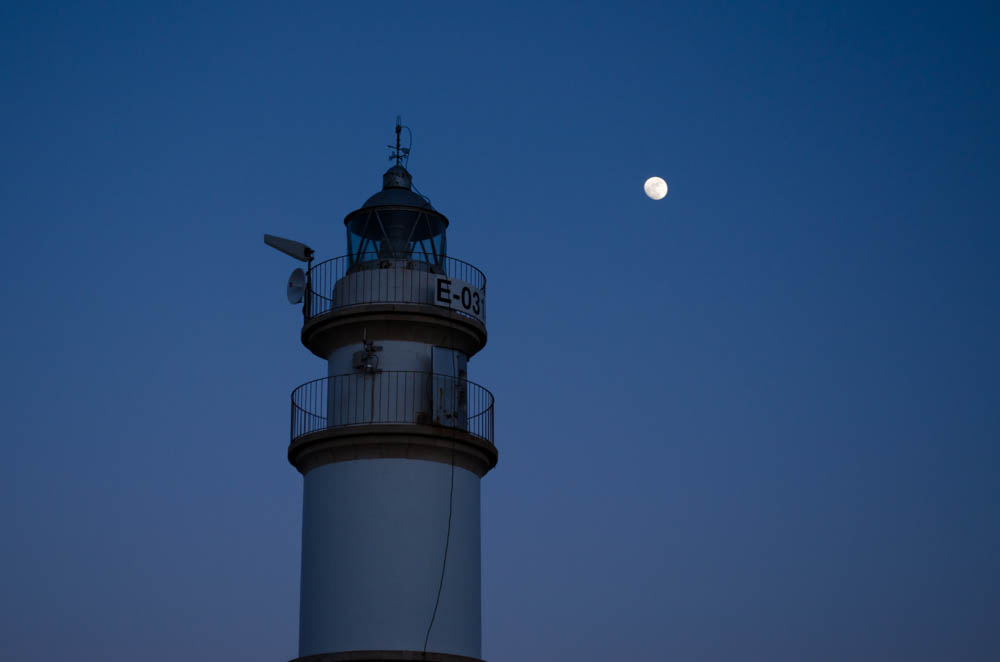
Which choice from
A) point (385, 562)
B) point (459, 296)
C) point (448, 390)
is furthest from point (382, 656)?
point (459, 296)

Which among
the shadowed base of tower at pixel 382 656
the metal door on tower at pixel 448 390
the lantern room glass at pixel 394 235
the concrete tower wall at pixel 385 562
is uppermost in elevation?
the lantern room glass at pixel 394 235

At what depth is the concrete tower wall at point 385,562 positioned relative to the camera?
29.2 m

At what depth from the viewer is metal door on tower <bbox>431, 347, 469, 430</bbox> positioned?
30688mm

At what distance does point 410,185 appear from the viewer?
1332 inches

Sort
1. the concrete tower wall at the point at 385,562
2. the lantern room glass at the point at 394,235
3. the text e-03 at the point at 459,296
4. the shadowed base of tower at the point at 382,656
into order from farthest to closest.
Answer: the lantern room glass at the point at 394,235 < the text e-03 at the point at 459,296 < the concrete tower wall at the point at 385,562 < the shadowed base of tower at the point at 382,656

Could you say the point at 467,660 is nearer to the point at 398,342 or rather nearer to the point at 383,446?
the point at 383,446

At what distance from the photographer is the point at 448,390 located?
102ft

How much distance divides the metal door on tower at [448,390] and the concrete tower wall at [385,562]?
3.54 ft

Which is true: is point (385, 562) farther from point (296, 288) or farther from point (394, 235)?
point (394, 235)

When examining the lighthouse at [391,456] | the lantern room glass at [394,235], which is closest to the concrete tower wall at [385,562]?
the lighthouse at [391,456]

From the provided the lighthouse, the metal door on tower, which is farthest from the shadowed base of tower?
the metal door on tower

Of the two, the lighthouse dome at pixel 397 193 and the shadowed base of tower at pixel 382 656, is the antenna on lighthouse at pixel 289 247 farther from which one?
the shadowed base of tower at pixel 382 656

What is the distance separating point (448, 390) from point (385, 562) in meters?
4.18

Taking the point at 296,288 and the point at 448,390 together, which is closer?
the point at 448,390
